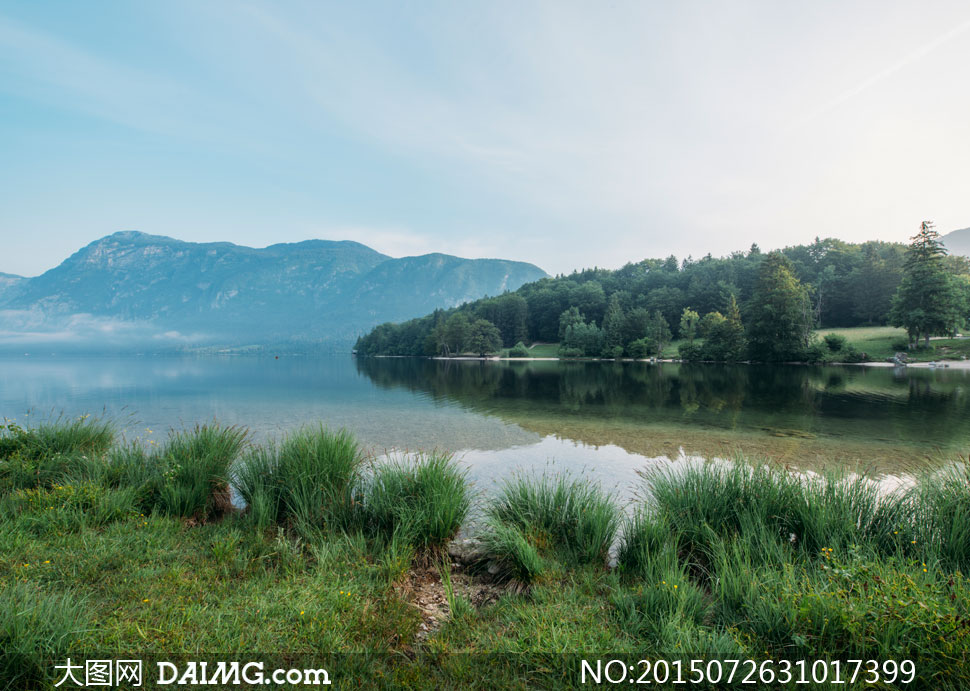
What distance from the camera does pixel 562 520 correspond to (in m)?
5.93

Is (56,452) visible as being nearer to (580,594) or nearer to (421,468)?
(421,468)

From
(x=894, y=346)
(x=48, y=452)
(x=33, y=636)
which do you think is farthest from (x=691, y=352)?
(x=33, y=636)

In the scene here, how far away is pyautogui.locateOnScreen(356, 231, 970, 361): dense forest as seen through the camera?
56875mm

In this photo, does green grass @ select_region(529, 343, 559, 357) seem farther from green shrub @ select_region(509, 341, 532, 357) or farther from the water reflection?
the water reflection

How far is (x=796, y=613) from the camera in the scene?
3256 millimetres

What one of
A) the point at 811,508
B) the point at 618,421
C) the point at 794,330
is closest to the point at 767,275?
the point at 794,330

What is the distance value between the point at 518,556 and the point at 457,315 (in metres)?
123

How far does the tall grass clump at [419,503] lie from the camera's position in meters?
5.72

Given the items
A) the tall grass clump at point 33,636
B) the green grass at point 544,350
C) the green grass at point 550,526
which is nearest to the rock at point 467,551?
the green grass at point 550,526

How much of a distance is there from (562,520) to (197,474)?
18.5 feet

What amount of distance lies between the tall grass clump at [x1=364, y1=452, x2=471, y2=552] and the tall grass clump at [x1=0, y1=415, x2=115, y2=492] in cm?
503

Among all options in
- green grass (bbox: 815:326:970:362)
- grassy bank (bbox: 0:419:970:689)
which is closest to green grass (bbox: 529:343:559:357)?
green grass (bbox: 815:326:970:362)

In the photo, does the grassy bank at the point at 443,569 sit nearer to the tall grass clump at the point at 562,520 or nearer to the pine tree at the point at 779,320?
the tall grass clump at the point at 562,520

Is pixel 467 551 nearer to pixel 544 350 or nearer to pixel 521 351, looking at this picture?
pixel 521 351
